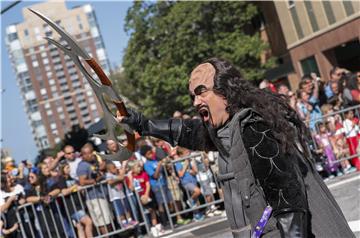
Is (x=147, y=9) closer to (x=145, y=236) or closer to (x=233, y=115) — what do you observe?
(x=145, y=236)

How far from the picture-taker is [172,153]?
10.4 meters

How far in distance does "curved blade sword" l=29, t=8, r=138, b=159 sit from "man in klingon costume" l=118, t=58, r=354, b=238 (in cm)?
48

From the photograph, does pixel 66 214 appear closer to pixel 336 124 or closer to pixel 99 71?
pixel 336 124

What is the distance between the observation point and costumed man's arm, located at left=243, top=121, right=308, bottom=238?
2.70 metres

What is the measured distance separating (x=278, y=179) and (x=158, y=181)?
7.24 m

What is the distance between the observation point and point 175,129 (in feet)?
11.4

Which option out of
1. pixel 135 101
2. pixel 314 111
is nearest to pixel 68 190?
pixel 314 111

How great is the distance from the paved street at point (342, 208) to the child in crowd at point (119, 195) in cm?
89

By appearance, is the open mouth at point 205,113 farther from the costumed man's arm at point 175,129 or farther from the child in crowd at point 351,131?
the child in crowd at point 351,131

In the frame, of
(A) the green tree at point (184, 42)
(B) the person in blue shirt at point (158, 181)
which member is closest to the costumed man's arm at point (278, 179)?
(B) the person in blue shirt at point (158, 181)

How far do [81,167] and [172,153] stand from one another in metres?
1.52

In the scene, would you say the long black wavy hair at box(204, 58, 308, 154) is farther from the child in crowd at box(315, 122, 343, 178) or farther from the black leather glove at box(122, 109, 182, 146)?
the child in crowd at box(315, 122, 343, 178)

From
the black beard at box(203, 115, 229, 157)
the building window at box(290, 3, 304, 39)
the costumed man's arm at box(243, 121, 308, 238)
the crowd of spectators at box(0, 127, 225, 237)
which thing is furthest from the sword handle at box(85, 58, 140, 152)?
the building window at box(290, 3, 304, 39)

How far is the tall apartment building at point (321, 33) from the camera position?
28.0m
